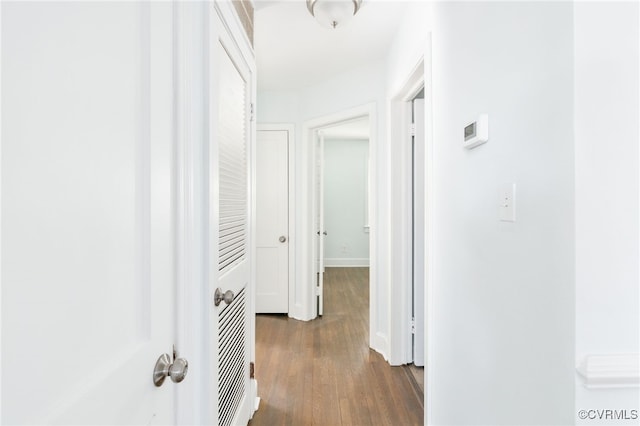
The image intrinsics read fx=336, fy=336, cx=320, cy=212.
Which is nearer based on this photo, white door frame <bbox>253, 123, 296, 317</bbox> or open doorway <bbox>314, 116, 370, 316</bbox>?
white door frame <bbox>253, 123, 296, 317</bbox>

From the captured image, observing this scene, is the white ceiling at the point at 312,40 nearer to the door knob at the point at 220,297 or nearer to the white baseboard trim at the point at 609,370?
the door knob at the point at 220,297

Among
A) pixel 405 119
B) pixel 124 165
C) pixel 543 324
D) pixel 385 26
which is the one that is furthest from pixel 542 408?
pixel 385 26

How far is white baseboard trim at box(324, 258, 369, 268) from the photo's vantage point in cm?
667

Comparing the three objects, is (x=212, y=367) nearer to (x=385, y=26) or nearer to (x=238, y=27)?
(x=238, y=27)

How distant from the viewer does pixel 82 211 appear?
56cm

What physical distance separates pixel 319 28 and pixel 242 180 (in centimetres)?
138

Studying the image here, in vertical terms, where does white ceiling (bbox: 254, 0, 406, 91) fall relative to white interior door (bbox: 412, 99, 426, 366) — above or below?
above

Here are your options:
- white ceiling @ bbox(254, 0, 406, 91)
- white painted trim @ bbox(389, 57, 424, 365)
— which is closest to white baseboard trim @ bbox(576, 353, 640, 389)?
white painted trim @ bbox(389, 57, 424, 365)

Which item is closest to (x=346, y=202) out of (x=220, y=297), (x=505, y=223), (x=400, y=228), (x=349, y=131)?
(x=349, y=131)

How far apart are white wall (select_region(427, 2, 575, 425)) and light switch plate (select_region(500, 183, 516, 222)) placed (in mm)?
21

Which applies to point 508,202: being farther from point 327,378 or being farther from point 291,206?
point 291,206

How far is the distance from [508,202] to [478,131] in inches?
11.5

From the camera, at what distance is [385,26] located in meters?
2.35

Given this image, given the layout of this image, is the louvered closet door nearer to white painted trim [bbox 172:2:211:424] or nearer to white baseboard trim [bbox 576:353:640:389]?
white painted trim [bbox 172:2:211:424]
